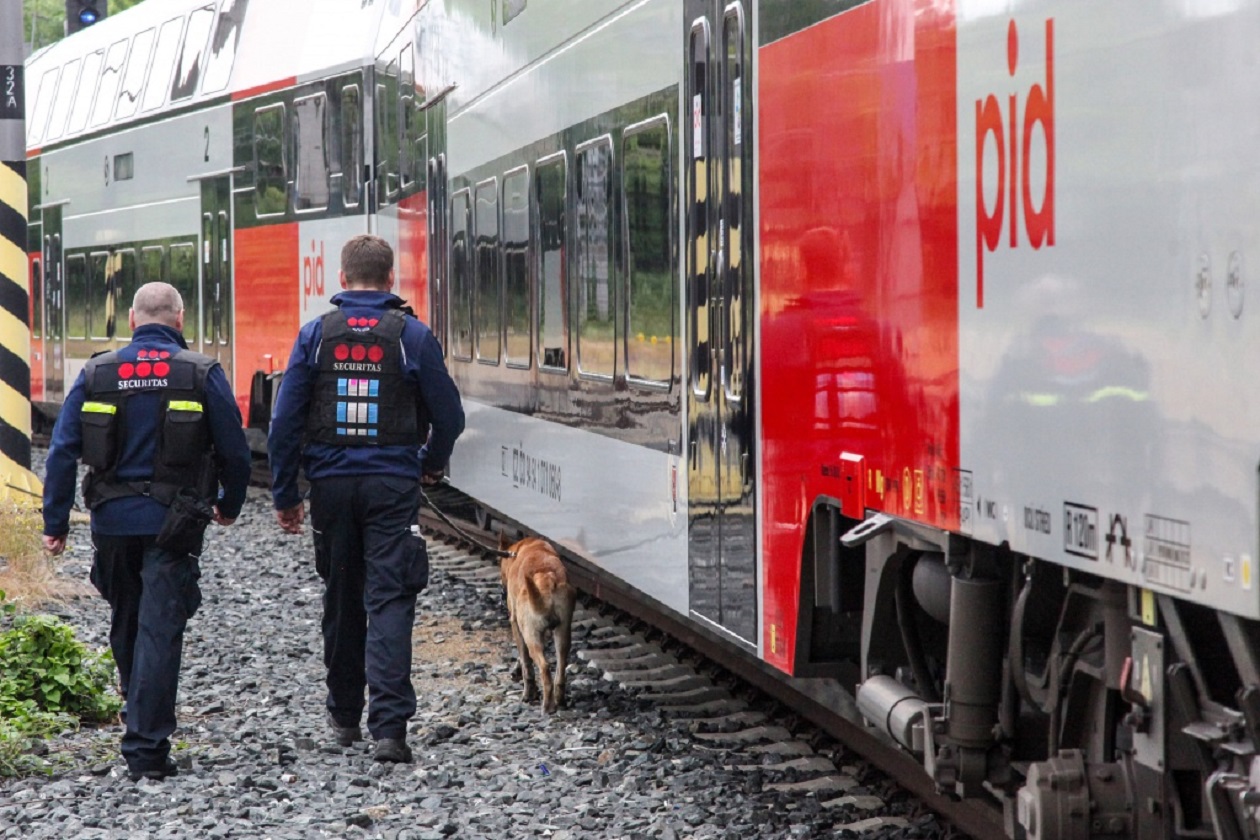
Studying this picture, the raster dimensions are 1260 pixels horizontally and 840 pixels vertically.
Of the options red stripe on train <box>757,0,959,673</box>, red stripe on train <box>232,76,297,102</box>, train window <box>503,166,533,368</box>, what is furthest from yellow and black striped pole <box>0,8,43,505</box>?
red stripe on train <box>757,0,959,673</box>

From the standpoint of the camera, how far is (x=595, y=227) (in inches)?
359

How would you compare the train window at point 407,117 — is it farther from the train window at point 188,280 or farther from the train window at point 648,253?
the train window at point 648,253

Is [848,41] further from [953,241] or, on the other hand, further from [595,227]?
[595,227]

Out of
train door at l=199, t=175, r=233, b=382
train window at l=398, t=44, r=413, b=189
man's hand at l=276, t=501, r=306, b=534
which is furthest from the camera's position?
train door at l=199, t=175, r=233, b=382

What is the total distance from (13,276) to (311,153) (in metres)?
4.40

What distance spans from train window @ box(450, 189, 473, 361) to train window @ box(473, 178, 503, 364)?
0.77 feet

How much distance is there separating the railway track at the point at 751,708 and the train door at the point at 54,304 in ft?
48.8

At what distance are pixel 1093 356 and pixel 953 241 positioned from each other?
2.70 ft

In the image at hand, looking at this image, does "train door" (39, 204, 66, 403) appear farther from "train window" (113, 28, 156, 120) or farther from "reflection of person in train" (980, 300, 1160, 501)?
"reflection of person in train" (980, 300, 1160, 501)

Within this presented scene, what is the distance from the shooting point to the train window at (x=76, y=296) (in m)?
24.8

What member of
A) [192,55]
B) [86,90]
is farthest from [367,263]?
[86,90]

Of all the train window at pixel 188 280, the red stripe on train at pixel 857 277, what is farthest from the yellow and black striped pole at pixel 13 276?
the red stripe on train at pixel 857 277

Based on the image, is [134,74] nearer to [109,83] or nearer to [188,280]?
[109,83]

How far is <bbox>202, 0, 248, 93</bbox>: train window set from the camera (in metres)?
19.9
